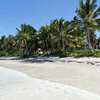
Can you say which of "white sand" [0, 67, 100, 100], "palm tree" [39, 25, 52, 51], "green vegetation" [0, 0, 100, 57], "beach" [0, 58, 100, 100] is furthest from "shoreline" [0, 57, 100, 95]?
"palm tree" [39, 25, 52, 51]

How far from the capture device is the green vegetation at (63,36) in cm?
3009

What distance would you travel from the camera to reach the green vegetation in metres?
30.1

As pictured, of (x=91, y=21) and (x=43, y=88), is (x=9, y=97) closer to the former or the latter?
(x=43, y=88)

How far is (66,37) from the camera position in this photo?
109ft

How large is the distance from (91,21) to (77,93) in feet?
70.0

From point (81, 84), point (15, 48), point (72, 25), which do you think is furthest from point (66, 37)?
point (81, 84)

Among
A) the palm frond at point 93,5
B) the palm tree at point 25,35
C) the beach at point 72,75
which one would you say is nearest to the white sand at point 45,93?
the beach at point 72,75

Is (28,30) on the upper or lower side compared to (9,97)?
upper

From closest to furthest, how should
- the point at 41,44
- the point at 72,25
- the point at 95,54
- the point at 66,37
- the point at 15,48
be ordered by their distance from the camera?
1. the point at 95,54
2. the point at 72,25
3. the point at 66,37
4. the point at 41,44
5. the point at 15,48

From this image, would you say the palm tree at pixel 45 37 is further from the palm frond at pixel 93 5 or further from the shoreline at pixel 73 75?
the shoreline at pixel 73 75

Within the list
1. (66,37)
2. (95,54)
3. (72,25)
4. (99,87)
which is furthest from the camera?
(66,37)

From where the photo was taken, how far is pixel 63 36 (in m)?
33.0


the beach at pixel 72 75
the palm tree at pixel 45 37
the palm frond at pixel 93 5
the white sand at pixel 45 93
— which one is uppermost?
the palm frond at pixel 93 5

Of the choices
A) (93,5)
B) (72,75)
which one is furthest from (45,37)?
(72,75)
